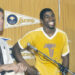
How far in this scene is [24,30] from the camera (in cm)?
184

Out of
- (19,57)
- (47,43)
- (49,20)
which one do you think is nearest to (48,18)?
(49,20)

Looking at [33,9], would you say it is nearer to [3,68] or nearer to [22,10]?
[22,10]

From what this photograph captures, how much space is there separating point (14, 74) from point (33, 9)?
1062mm

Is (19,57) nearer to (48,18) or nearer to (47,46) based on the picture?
(47,46)

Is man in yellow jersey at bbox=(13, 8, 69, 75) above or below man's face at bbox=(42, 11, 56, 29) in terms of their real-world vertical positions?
below

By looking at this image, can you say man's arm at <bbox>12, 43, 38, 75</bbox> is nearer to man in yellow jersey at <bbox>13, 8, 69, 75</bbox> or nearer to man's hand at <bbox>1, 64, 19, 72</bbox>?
man in yellow jersey at <bbox>13, 8, 69, 75</bbox>

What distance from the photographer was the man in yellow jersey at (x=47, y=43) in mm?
1757

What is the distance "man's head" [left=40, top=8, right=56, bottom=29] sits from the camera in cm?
177

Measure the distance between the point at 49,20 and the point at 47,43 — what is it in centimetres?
21

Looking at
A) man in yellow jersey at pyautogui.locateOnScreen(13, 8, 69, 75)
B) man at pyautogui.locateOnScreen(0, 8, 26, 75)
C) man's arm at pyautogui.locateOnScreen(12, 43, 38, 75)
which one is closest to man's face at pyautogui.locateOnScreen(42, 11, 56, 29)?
man in yellow jersey at pyautogui.locateOnScreen(13, 8, 69, 75)

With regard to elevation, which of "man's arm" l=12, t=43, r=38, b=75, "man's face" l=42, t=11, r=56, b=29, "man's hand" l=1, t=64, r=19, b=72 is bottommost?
"man's arm" l=12, t=43, r=38, b=75

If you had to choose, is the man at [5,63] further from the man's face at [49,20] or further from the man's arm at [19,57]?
the man's face at [49,20]

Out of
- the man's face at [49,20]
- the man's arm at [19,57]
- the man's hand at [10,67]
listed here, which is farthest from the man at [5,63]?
the man's face at [49,20]

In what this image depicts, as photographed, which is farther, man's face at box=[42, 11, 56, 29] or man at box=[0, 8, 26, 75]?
man's face at box=[42, 11, 56, 29]
